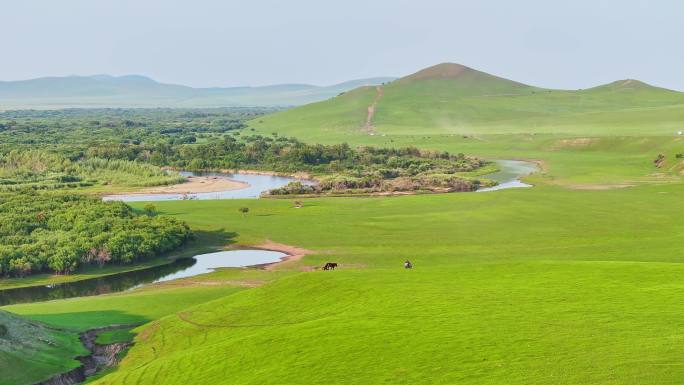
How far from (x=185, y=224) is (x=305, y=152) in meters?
93.8

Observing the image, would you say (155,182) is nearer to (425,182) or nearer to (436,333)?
(425,182)

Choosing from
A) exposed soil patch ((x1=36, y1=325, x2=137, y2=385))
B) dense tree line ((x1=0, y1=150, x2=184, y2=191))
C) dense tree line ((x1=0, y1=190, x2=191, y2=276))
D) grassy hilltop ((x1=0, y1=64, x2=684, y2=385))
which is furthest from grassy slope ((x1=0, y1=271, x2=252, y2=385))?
dense tree line ((x1=0, y1=150, x2=184, y2=191))

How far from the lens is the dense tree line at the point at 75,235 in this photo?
67938 millimetres

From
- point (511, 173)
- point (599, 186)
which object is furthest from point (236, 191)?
point (599, 186)

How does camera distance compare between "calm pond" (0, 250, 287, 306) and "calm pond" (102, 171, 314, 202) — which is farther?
"calm pond" (102, 171, 314, 202)

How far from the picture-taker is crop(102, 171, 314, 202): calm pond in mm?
120000

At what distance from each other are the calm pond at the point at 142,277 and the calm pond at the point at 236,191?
148ft

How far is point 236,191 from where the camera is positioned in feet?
433

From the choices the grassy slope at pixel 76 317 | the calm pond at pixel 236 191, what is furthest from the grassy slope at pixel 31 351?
Result: the calm pond at pixel 236 191

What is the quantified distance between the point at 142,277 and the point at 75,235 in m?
10.6

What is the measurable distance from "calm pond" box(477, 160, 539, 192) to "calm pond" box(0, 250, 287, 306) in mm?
57732

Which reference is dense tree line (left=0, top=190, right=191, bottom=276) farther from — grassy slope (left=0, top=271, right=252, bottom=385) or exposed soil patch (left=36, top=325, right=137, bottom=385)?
exposed soil patch (left=36, top=325, right=137, bottom=385)

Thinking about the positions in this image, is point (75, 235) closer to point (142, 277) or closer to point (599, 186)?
point (142, 277)

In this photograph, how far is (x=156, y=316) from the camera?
50656 mm
